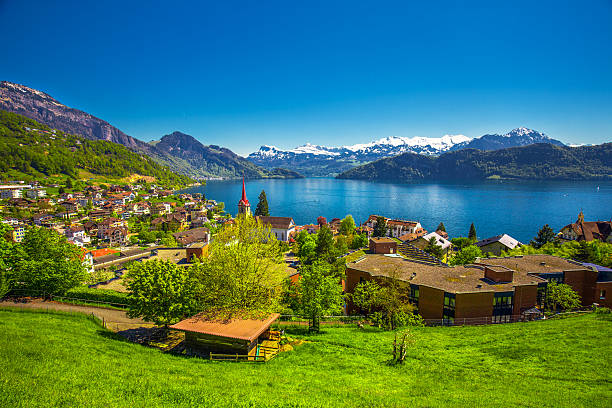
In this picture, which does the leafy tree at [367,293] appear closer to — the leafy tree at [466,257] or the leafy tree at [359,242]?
the leafy tree at [466,257]

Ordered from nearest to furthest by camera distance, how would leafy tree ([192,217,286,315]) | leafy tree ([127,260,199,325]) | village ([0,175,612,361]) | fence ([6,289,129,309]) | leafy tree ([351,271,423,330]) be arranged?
1. village ([0,175,612,361])
2. leafy tree ([127,260,199,325])
3. leafy tree ([192,217,286,315])
4. leafy tree ([351,271,423,330])
5. fence ([6,289,129,309])

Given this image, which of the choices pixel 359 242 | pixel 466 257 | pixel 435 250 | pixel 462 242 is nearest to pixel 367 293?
pixel 466 257

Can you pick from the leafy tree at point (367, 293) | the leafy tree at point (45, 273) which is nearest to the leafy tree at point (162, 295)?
the leafy tree at point (45, 273)


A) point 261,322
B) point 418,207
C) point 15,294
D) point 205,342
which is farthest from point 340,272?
point 418,207

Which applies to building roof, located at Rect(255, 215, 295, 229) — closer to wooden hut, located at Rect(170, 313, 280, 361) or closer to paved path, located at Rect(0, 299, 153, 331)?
paved path, located at Rect(0, 299, 153, 331)

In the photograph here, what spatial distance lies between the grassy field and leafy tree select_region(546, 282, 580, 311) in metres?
7.54

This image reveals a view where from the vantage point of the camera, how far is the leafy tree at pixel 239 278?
2297 cm

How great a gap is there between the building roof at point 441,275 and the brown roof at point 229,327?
574 inches

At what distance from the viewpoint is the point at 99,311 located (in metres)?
26.7

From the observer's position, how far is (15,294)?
2752cm

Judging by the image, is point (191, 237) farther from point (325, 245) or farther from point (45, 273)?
point (45, 273)

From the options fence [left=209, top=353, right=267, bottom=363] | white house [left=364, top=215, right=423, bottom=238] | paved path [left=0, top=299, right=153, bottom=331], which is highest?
fence [left=209, top=353, right=267, bottom=363]

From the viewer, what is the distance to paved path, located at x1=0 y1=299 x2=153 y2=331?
24422mm

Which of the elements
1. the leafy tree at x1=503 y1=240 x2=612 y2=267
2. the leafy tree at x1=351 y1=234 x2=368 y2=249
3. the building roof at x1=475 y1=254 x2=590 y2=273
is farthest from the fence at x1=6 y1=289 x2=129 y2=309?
the leafy tree at x1=503 y1=240 x2=612 y2=267
